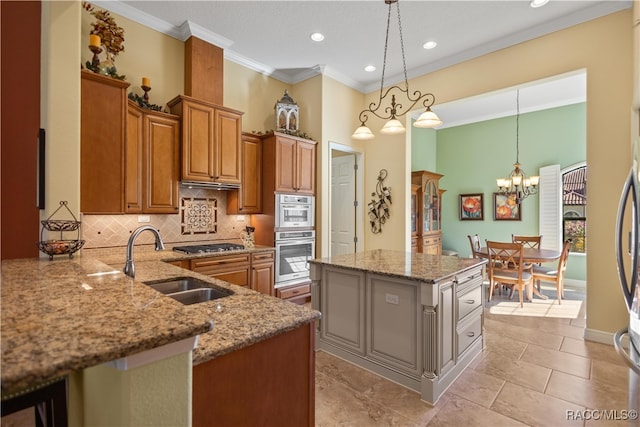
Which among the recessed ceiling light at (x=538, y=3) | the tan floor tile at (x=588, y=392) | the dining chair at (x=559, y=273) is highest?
the recessed ceiling light at (x=538, y=3)

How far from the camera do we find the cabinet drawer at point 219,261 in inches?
125

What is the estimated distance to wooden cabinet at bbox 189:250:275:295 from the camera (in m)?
3.26

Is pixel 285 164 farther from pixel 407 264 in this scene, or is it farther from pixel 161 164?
pixel 407 264

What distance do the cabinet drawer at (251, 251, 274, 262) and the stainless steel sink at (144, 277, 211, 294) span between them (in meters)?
1.73

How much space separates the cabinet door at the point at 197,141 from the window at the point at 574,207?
6.30 meters

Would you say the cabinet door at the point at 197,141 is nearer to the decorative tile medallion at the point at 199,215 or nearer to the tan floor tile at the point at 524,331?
the decorative tile medallion at the point at 199,215

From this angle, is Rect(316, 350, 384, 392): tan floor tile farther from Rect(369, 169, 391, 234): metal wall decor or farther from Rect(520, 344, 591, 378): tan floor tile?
Rect(369, 169, 391, 234): metal wall decor

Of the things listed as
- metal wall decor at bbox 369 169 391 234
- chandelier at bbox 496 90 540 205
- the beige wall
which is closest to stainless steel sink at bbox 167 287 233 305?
metal wall decor at bbox 369 169 391 234

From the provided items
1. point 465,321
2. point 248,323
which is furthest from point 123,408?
point 465,321

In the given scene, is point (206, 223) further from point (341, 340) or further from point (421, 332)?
point (421, 332)

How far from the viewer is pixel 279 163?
413 cm

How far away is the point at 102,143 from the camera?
2.70m

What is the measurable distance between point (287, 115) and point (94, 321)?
4141 mm

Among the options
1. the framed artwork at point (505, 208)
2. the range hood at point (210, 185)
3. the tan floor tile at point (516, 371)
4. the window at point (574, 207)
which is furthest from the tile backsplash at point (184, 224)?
the window at point (574, 207)
